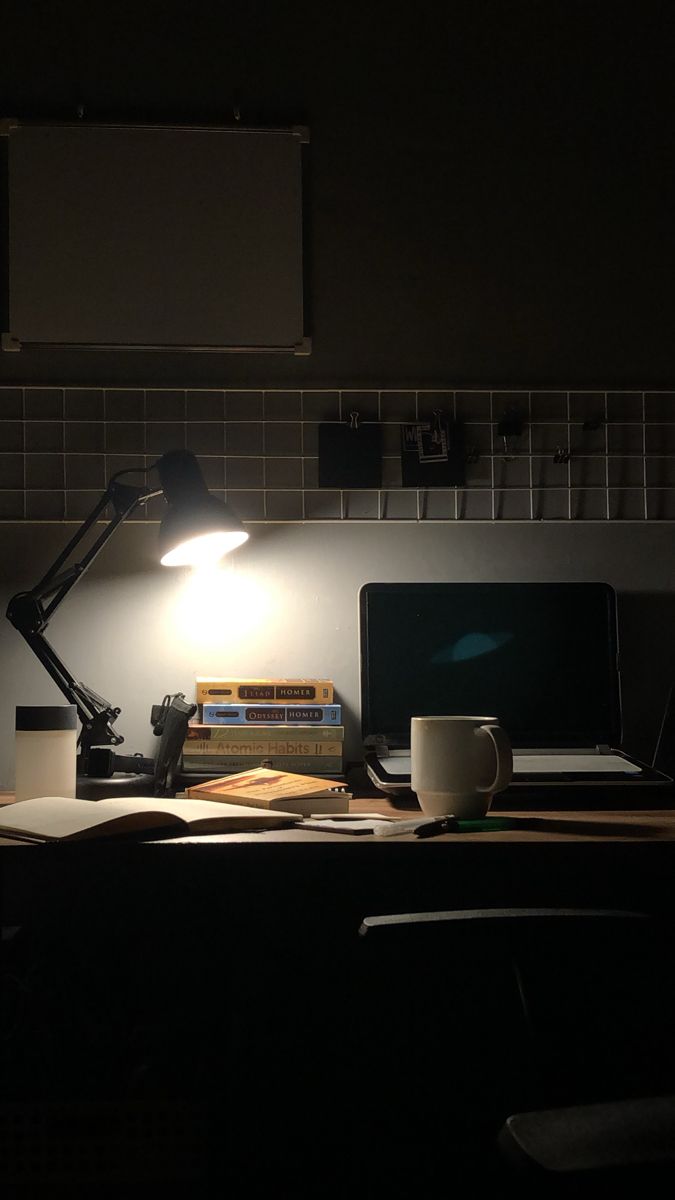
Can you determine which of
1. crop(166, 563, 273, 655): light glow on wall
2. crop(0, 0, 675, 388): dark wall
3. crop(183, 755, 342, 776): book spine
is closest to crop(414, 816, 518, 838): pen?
crop(183, 755, 342, 776): book spine

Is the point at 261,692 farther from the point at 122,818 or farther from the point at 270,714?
the point at 122,818

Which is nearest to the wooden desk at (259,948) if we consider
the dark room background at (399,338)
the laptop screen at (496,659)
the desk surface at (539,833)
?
the desk surface at (539,833)

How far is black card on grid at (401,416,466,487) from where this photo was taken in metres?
1.54

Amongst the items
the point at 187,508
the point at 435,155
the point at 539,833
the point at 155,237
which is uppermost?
the point at 435,155

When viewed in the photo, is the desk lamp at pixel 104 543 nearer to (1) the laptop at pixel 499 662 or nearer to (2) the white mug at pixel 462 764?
(1) the laptop at pixel 499 662

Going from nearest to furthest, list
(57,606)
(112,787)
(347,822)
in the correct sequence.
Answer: (347,822)
(112,787)
(57,606)

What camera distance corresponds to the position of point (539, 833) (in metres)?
0.98

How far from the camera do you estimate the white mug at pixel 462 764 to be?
3.36 feet

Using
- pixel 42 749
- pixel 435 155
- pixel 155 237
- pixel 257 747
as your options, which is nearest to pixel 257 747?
pixel 257 747

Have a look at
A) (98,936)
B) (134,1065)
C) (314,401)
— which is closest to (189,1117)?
(134,1065)

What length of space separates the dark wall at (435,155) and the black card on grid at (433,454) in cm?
8

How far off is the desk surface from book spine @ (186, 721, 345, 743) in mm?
209

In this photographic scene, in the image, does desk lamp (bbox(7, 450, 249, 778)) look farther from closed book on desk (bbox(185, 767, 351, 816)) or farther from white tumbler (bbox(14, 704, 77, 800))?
closed book on desk (bbox(185, 767, 351, 816))

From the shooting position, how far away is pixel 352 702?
152 centimetres
